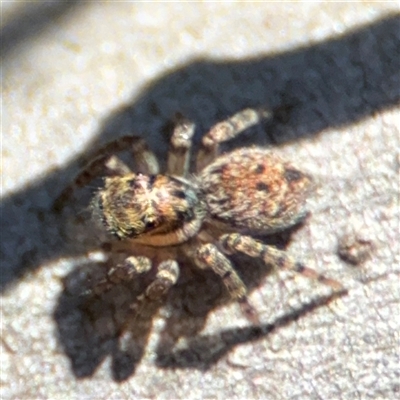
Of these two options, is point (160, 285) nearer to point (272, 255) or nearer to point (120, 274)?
point (120, 274)

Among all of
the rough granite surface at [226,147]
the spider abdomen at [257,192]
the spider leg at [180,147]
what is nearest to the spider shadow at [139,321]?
the rough granite surface at [226,147]

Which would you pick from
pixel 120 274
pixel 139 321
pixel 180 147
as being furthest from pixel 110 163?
pixel 139 321

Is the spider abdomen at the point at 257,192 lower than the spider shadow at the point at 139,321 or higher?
higher

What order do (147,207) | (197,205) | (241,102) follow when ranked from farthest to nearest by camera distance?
(241,102) < (197,205) < (147,207)

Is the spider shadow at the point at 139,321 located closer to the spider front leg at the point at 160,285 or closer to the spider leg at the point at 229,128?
the spider front leg at the point at 160,285

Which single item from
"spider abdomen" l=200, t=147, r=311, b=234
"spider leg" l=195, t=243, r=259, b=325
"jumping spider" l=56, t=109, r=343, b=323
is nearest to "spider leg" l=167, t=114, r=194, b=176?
"jumping spider" l=56, t=109, r=343, b=323

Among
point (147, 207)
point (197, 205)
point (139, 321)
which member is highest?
point (147, 207)

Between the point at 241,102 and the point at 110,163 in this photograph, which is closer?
the point at 110,163
